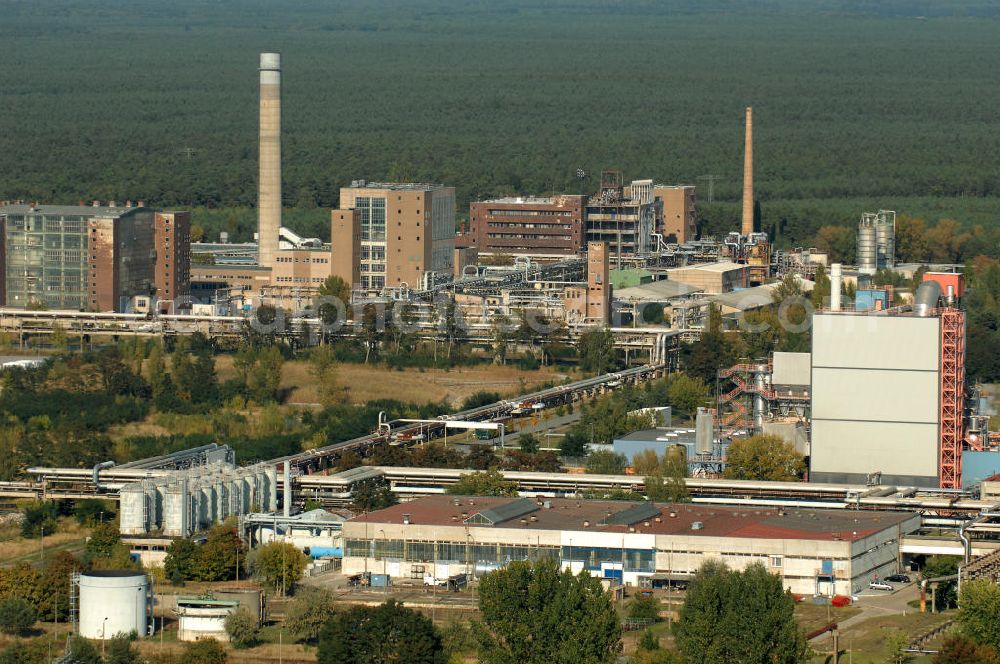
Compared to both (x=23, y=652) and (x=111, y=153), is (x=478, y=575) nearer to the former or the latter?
(x=23, y=652)

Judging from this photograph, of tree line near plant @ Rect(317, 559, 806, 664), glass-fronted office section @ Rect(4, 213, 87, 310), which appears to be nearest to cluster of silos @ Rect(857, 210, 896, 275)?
glass-fronted office section @ Rect(4, 213, 87, 310)

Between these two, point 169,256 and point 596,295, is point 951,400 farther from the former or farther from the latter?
point 169,256

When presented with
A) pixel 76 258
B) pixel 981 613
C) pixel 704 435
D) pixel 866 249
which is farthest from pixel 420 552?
pixel 866 249

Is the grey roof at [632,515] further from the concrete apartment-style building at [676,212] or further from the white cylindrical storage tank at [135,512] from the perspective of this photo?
the concrete apartment-style building at [676,212]

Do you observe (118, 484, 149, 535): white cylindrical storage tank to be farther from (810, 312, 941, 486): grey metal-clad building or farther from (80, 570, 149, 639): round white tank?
(810, 312, 941, 486): grey metal-clad building

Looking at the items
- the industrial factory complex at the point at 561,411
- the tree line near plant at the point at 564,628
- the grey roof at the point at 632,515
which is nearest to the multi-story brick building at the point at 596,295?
the industrial factory complex at the point at 561,411

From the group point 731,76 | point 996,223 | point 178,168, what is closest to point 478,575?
point 996,223
